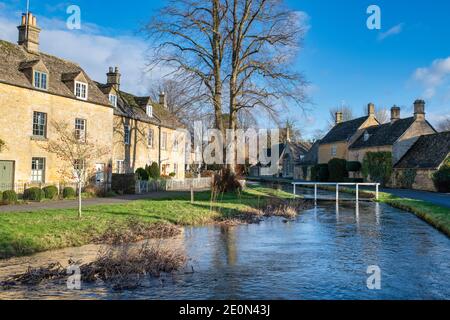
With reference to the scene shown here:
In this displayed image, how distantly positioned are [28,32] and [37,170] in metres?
9.70

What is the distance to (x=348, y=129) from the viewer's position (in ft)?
194

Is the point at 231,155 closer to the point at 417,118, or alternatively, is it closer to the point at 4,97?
the point at 4,97

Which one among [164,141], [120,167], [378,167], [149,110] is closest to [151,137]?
[149,110]

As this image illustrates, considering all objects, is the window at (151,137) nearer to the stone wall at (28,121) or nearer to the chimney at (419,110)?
the stone wall at (28,121)

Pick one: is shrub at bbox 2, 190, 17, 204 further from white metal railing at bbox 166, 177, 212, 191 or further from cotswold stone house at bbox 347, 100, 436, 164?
cotswold stone house at bbox 347, 100, 436, 164

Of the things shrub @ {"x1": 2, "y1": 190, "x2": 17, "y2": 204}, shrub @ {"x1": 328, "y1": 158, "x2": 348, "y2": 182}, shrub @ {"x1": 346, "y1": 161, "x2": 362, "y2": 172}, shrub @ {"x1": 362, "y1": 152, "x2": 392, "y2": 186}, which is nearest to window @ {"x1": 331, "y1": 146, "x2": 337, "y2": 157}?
shrub @ {"x1": 328, "y1": 158, "x2": 348, "y2": 182}

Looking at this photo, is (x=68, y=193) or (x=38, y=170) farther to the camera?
(x=38, y=170)

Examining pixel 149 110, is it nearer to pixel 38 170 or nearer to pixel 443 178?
pixel 38 170

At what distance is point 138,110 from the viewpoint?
131ft

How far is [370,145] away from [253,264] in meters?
42.7

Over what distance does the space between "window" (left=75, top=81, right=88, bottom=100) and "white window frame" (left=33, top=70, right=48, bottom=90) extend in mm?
2850

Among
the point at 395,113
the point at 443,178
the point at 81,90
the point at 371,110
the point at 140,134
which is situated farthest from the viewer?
the point at 371,110

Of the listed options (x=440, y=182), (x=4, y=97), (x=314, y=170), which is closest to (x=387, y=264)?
(x=4, y=97)

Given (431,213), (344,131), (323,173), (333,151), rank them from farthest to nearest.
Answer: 1. (333,151)
2. (344,131)
3. (323,173)
4. (431,213)
